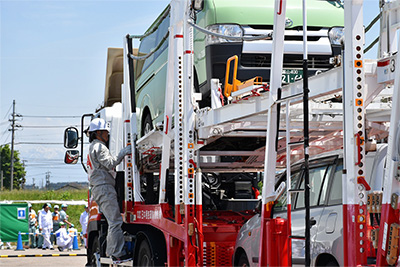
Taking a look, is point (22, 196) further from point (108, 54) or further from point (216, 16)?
point (216, 16)

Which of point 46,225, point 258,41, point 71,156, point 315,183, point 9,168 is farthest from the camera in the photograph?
point 9,168

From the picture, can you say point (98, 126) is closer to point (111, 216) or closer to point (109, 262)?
point (111, 216)

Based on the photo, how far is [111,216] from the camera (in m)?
9.95

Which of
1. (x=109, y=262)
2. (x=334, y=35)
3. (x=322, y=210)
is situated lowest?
(x=109, y=262)

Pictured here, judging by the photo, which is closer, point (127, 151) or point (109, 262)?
point (127, 151)

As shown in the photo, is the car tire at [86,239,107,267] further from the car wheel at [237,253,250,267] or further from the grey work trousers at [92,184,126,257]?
the car wheel at [237,253,250,267]

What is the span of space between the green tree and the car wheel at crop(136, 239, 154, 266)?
83072 mm

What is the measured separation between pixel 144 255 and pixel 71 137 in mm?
3003

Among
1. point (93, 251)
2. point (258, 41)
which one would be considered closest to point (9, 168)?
point (93, 251)

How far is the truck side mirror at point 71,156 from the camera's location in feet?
37.2

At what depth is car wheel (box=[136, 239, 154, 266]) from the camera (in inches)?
342

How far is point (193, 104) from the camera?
7691 mm

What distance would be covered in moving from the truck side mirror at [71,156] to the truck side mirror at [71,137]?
0.10m

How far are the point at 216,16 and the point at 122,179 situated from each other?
2.89 m
